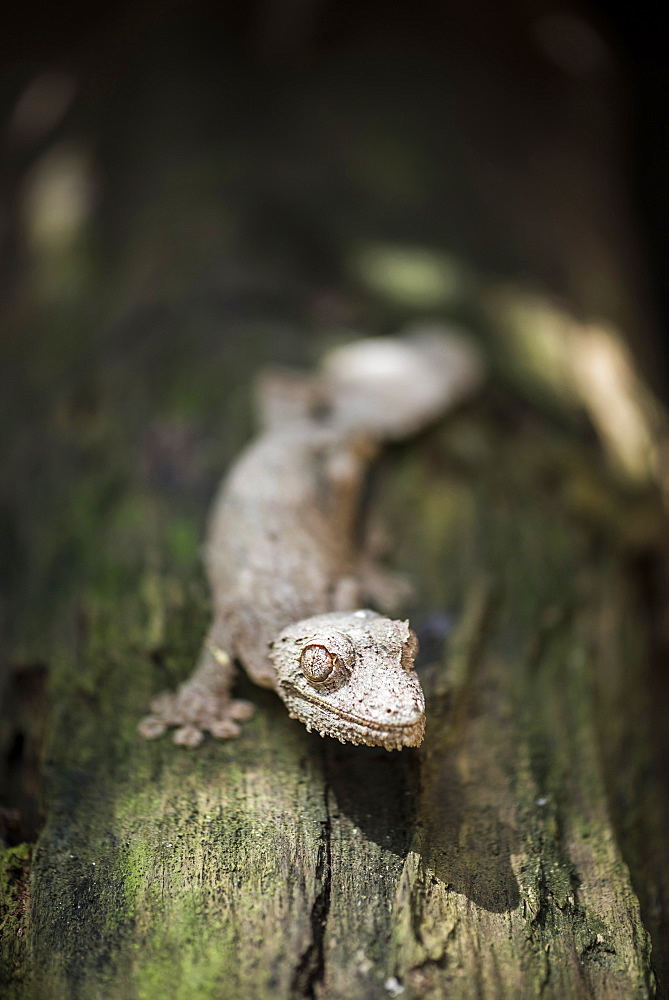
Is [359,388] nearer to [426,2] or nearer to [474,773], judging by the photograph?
[474,773]

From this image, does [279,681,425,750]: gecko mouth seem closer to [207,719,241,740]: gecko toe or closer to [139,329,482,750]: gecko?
[139,329,482,750]: gecko

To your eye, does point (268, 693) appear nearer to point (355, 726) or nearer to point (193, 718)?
point (193, 718)

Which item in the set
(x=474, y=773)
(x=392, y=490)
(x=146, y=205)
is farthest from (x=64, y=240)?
(x=474, y=773)

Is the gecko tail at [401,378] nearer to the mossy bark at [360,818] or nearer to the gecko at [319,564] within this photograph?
the gecko at [319,564]

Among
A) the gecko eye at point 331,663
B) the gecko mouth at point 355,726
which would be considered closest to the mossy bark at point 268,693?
the gecko mouth at point 355,726

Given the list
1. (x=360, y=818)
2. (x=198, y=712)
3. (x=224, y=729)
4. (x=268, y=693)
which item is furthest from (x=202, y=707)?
(x=360, y=818)

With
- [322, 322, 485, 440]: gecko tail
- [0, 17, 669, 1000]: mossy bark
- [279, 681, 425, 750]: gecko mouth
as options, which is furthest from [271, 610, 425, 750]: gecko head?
[322, 322, 485, 440]: gecko tail

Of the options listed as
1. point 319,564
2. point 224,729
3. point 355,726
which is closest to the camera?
point 355,726
